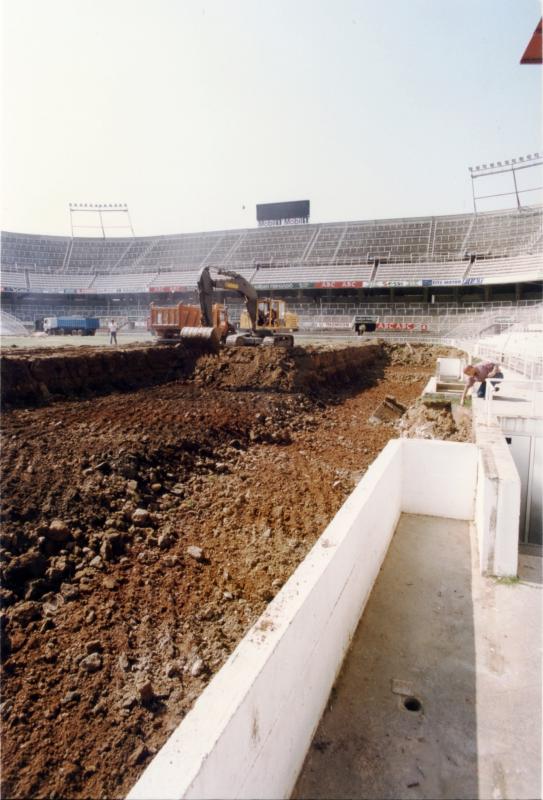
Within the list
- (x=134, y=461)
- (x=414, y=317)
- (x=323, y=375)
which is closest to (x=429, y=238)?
(x=414, y=317)

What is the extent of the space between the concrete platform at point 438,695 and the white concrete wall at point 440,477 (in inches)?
47.7

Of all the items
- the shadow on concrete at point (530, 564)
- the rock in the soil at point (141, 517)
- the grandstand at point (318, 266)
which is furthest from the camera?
the grandstand at point (318, 266)

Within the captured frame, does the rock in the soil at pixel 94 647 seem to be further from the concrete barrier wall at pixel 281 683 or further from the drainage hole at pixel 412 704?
the drainage hole at pixel 412 704

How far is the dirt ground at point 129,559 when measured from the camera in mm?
3100

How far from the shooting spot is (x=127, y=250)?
58.8 metres

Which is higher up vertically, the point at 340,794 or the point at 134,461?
the point at 134,461

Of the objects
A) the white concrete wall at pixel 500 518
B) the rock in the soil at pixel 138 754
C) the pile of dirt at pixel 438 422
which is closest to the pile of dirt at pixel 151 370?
the pile of dirt at pixel 438 422

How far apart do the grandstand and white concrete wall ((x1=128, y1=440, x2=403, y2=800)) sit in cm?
3647

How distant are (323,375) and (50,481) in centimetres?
1283

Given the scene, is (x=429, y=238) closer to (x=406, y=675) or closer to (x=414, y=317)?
(x=414, y=317)

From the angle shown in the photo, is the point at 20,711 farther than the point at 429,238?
No

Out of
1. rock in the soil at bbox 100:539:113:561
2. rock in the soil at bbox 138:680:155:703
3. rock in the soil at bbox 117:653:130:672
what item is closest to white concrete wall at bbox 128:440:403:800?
rock in the soil at bbox 138:680:155:703

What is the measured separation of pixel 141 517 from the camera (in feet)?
19.4

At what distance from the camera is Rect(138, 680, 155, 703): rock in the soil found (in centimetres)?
338
